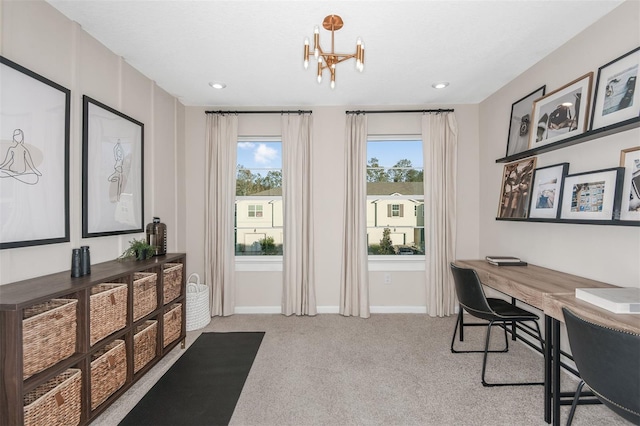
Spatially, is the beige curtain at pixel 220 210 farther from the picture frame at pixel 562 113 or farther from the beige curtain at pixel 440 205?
the picture frame at pixel 562 113

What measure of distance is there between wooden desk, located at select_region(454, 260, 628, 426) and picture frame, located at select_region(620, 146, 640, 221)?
0.54 m

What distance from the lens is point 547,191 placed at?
8.07 ft

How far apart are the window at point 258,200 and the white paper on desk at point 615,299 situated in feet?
10.1

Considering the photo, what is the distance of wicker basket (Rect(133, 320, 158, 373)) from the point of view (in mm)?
2154

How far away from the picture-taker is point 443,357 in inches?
104

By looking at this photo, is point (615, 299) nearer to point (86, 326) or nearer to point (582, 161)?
point (582, 161)

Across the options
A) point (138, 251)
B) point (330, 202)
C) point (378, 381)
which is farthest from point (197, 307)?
point (378, 381)

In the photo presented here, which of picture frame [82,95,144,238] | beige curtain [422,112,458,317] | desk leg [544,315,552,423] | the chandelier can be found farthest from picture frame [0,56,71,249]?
beige curtain [422,112,458,317]

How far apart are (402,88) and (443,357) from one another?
282 centimetres

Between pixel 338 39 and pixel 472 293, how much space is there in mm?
2356

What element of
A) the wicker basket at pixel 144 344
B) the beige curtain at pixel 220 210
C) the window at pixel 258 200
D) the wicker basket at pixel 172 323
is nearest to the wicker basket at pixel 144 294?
the wicker basket at pixel 144 344

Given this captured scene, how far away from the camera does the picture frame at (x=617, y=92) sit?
5.85ft

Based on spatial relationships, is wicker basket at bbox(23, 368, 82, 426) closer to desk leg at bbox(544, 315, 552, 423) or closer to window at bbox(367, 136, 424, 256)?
desk leg at bbox(544, 315, 552, 423)

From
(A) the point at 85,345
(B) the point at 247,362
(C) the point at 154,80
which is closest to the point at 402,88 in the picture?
(C) the point at 154,80
